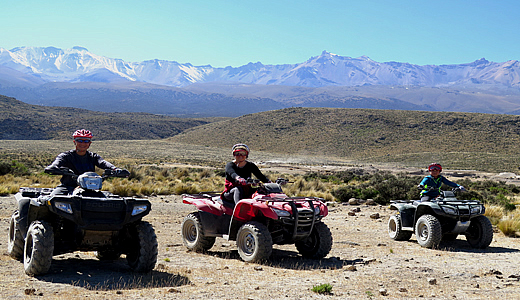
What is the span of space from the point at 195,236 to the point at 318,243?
274 centimetres

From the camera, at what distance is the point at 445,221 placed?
40.9 ft

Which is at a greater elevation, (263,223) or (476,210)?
(476,210)

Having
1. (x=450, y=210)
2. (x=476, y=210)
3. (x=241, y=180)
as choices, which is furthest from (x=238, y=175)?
(x=476, y=210)

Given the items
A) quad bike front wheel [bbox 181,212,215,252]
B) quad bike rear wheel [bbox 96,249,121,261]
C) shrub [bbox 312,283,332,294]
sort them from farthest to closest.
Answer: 1. quad bike front wheel [bbox 181,212,215,252]
2. quad bike rear wheel [bbox 96,249,121,261]
3. shrub [bbox 312,283,332,294]

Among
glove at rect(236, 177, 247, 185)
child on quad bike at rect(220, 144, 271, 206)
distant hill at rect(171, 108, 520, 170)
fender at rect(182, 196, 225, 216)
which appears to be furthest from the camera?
distant hill at rect(171, 108, 520, 170)

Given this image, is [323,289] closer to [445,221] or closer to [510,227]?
[445,221]

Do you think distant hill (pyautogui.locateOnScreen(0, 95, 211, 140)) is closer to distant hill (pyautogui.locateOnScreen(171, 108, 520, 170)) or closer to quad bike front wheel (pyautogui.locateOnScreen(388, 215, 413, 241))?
distant hill (pyautogui.locateOnScreen(171, 108, 520, 170))

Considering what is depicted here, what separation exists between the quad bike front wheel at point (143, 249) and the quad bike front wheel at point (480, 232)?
7704 mm

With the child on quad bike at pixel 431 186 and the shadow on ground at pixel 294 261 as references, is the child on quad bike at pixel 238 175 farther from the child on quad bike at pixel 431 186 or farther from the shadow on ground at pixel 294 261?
the child on quad bike at pixel 431 186

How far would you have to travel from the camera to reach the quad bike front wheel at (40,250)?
7555 mm

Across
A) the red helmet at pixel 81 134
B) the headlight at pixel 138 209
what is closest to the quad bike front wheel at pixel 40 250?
the headlight at pixel 138 209

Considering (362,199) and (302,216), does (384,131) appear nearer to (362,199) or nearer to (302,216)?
(362,199)

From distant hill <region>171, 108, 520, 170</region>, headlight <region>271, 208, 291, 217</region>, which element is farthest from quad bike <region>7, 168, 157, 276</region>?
distant hill <region>171, 108, 520, 170</region>

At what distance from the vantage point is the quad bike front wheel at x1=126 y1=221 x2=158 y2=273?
8.16 metres
